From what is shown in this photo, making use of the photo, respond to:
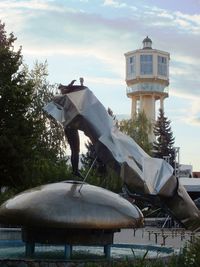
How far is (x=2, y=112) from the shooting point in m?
28.8

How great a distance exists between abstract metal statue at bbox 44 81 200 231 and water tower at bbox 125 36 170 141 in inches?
2905

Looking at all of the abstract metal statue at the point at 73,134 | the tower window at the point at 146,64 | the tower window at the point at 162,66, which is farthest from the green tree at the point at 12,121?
the tower window at the point at 162,66

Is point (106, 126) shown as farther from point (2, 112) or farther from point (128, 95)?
point (128, 95)

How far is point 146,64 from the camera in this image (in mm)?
90750

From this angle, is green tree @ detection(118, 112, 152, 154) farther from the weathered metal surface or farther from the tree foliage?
the weathered metal surface

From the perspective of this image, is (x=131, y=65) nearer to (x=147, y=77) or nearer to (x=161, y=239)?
(x=147, y=77)

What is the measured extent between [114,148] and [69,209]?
139cm

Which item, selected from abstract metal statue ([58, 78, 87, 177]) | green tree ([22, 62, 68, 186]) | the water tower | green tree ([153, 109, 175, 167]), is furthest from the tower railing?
abstract metal statue ([58, 78, 87, 177])

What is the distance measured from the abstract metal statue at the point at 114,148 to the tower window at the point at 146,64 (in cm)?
7927

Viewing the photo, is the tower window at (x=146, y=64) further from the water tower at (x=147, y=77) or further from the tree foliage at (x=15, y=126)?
the tree foliage at (x=15, y=126)

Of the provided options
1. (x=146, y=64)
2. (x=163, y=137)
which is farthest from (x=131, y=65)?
(x=163, y=137)

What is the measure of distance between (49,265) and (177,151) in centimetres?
3876

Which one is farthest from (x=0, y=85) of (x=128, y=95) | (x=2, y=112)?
(x=128, y=95)

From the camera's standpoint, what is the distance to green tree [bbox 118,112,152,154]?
5569 cm
